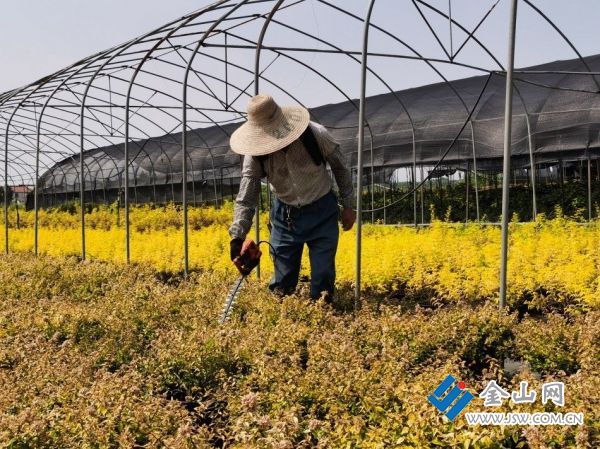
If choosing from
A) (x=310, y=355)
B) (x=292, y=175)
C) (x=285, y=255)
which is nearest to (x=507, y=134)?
(x=292, y=175)

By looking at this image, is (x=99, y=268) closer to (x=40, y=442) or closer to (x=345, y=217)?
(x=345, y=217)

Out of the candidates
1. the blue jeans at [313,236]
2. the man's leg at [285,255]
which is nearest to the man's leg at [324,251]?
the blue jeans at [313,236]

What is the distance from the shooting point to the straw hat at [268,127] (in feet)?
14.0

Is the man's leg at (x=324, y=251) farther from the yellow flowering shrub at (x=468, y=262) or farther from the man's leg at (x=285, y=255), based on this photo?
the yellow flowering shrub at (x=468, y=262)

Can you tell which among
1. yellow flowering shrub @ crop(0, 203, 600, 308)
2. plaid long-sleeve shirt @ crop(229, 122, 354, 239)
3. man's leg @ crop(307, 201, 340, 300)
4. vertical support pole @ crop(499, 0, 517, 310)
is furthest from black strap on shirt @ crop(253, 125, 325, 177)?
yellow flowering shrub @ crop(0, 203, 600, 308)

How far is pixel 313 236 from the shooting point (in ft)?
15.0

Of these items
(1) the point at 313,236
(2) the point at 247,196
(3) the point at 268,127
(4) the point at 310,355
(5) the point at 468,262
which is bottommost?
(4) the point at 310,355

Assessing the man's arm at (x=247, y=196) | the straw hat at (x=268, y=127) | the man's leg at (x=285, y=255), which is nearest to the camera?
the straw hat at (x=268, y=127)

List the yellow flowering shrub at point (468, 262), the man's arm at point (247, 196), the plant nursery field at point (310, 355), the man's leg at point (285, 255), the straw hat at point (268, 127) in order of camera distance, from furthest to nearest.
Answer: the yellow flowering shrub at point (468, 262) < the man's leg at point (285, 255) < the man's arm at point (247, 196) < the straw hat at point (268, 127) < the plant nursery field at point (310, 355)

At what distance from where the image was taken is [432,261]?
236 inches

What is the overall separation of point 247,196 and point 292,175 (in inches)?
12.7

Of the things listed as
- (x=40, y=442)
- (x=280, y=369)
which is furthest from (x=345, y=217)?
(x=40, y=442)

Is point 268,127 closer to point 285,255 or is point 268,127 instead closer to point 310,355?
point 285,255

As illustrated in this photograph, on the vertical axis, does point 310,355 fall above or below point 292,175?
below
